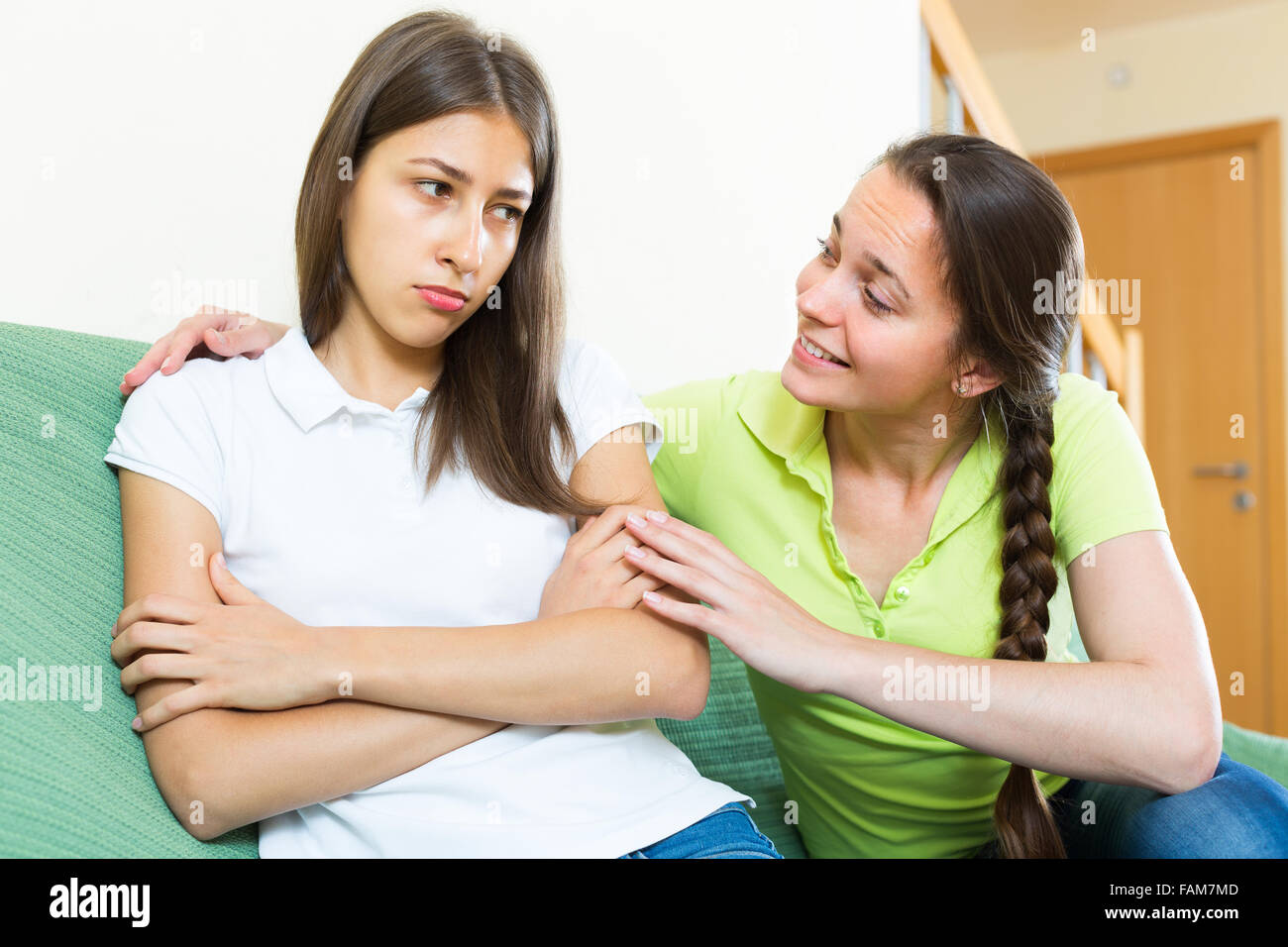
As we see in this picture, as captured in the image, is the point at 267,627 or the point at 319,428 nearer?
the point at 267,627

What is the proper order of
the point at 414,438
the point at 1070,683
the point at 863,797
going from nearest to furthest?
the point at 1070,683, the point at 414,438, the point at 863,797

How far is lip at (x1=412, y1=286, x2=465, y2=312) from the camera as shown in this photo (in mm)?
1017

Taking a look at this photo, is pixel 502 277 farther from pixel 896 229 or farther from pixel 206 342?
pixel 896 229

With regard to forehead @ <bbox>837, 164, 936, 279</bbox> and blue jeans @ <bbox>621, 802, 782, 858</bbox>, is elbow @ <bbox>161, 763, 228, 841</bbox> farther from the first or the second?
forehead @ <bbox>837, 164, 936, 279</bbox>

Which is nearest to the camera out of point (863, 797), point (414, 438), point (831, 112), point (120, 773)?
point (120, 773)

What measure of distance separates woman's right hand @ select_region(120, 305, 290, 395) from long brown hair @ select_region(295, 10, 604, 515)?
0.06 m

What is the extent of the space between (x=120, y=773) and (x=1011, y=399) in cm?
92

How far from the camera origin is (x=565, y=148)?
1.64m

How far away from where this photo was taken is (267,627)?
0.86 meters

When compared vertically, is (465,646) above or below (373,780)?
above

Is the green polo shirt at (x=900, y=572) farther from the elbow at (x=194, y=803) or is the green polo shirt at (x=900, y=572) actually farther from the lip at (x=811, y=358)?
the elbow at (x=194, y=803)
